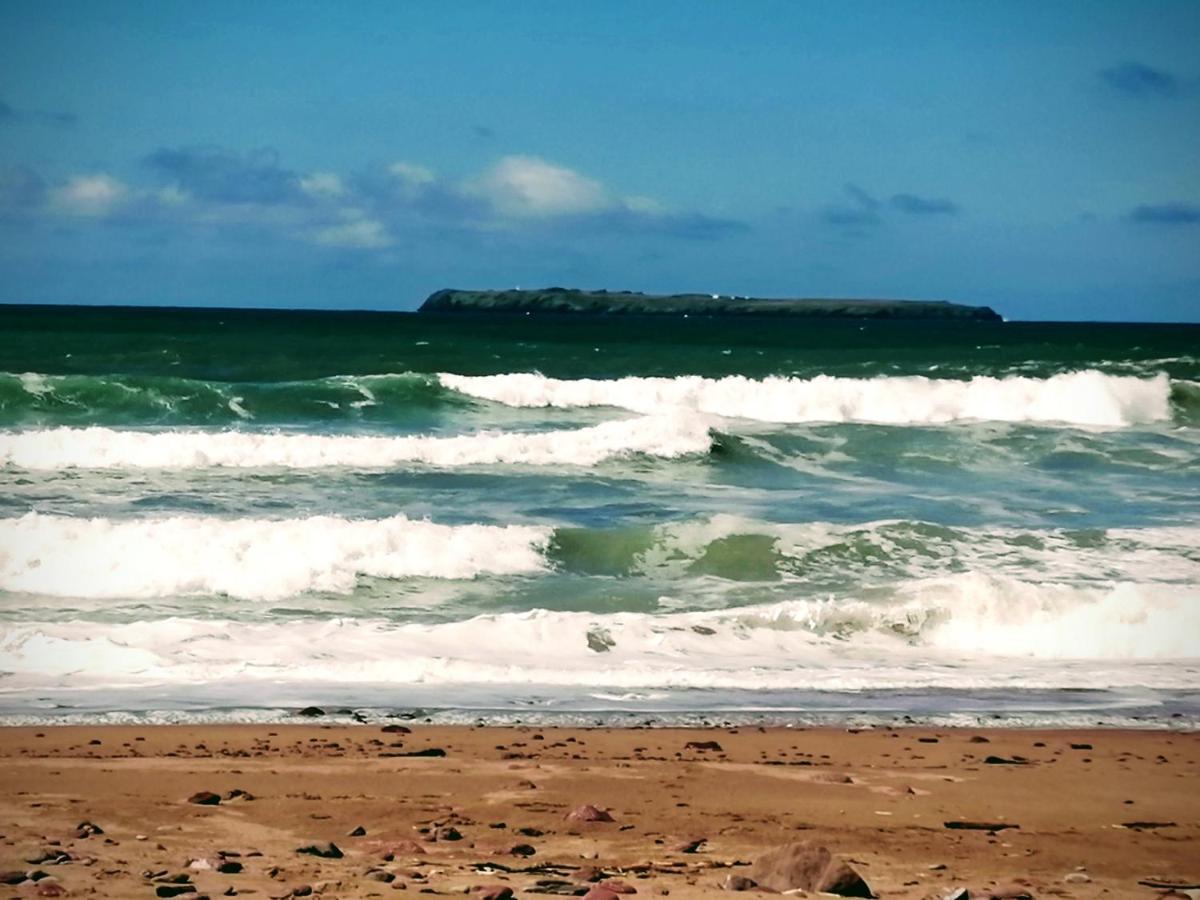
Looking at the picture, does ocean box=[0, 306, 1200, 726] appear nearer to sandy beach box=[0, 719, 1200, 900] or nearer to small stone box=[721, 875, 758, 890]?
sandy beach box=[0, 719, 1200, 900]

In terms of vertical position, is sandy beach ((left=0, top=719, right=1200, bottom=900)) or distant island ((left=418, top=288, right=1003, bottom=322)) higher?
distant island ((left=418, top=288, right=1003, bottom=322))

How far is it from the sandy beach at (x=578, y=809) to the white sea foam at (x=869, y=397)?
19.3m

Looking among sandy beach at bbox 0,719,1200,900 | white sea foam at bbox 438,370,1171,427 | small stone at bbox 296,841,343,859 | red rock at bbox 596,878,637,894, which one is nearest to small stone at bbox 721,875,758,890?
sandy beach at bbox 0,719,1200,900

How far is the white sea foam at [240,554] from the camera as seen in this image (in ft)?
35.0

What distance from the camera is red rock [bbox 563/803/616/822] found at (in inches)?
203

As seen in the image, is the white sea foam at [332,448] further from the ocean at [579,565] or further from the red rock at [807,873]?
the red rock at [807,873]

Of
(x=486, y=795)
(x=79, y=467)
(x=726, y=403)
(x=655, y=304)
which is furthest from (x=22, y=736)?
(x=655, y=304)

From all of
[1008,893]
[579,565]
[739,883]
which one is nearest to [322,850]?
[739,883]

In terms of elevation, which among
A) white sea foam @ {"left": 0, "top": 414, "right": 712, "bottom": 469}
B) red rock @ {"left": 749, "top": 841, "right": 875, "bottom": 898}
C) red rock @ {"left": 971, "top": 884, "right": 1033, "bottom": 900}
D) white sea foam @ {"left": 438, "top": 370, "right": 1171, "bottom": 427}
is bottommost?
red rock @ {"left": 971, "top": 884, "right": 1033, "bottom": 900}

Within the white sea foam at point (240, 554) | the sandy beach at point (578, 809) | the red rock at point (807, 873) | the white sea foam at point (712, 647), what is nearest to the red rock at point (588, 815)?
the sandy beach at point (578, 809)

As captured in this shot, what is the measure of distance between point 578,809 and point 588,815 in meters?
0.12

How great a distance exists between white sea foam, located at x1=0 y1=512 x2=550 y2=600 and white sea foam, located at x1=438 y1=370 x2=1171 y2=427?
550 inches

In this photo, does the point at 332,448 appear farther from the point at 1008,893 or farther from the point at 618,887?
the point at 1008,893

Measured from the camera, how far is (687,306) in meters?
114
